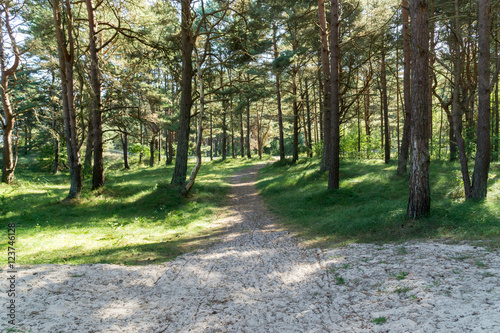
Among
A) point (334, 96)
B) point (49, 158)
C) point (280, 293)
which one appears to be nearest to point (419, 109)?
point (334, 96)

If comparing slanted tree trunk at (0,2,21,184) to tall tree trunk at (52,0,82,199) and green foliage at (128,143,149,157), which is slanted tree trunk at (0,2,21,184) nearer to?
tall tree trunk at (52,0,82,199)

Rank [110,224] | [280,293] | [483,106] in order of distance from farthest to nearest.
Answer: [110,224], [483,106], [280,293]

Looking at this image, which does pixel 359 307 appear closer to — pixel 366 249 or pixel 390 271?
pixel 390 271

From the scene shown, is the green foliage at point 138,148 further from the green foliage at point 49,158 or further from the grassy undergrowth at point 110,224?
the grassy undergrowth at point 110,224

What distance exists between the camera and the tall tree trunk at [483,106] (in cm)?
724

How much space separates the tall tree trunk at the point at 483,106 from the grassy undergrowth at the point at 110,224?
769 cm

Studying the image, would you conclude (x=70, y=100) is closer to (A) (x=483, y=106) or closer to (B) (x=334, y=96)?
(B) (x=334, y=96)

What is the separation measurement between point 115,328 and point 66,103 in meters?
10.4

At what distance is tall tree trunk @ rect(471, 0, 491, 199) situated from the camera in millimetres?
7242

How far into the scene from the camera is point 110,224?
28.0ft

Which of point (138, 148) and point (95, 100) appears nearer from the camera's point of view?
point (95, 100)

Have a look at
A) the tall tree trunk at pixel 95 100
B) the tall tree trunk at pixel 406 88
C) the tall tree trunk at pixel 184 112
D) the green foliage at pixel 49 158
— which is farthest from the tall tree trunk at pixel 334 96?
the green foliage at pixel 49 158

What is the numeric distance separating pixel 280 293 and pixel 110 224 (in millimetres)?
6480

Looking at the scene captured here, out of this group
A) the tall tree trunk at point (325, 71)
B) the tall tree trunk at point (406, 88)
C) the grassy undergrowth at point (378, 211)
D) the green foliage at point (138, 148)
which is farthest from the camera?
the green foliage at point (138, 148)
